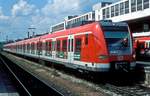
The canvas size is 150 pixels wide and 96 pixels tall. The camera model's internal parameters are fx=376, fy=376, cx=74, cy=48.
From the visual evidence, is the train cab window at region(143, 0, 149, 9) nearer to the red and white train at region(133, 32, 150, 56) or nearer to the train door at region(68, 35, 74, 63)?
the red and white train at region(133, 32, 150, 56)

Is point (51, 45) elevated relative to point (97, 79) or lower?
elevated

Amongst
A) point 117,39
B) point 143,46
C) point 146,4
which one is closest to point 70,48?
point 117,39

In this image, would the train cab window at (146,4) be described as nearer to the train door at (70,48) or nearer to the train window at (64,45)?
the train window at (64,45)

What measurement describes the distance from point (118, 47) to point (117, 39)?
0.45m

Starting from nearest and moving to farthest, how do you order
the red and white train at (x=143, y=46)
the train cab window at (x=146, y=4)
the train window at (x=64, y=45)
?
the train window at (x=64, y=45)
the red and white train at (x=143, y=46)
the train cab window at (x=146, y=4)

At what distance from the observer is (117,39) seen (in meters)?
18.2

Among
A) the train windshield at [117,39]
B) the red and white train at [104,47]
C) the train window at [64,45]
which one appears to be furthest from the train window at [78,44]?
the train window at [64,45]

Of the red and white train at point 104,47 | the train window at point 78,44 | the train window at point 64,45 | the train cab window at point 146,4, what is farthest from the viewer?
the train cab window at point 146,4

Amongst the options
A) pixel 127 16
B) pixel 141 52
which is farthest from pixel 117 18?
pixel 141 52

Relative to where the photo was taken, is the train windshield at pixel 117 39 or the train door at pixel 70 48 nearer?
the train windshield at pixel 117 39

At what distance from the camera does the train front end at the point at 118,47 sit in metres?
17.7

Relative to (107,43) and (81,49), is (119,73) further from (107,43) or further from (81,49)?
(81,49)

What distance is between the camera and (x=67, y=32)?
2423 centimetres

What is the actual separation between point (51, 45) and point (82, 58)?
10.7 m
